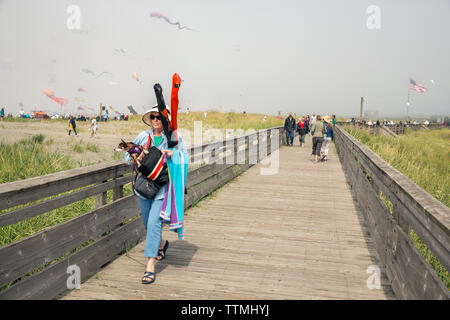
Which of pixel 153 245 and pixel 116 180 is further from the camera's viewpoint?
pixel 116 180

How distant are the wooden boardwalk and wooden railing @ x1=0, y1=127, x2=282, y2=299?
211mm

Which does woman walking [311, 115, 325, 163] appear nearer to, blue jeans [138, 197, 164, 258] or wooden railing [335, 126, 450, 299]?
wooden railing [335, 126, 450, 299]

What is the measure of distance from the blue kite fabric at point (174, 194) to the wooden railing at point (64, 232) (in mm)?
754

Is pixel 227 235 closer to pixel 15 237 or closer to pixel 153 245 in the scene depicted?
pixel 153 245

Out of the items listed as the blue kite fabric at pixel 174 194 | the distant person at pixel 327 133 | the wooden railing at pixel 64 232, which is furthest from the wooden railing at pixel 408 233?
the distant person at pixel 327 133

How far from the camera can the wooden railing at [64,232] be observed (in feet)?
10.2

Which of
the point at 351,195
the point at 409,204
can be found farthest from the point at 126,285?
the point at 351,195

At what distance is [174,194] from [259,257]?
4.77ft

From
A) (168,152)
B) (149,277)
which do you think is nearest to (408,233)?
(168,152)

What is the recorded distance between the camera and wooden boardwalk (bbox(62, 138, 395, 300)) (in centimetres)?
389

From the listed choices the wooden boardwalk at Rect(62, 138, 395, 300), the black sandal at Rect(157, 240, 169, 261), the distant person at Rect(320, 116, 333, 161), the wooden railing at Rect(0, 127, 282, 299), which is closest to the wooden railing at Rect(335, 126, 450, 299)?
the wooden boardwalk at Rect(62, 138, 395, 300)

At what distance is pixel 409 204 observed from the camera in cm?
344

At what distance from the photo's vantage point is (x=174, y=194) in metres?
4.12
